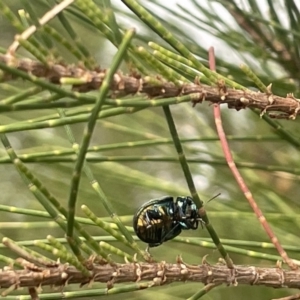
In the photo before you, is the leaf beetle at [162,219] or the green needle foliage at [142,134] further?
the leaf beetle at [162,219]

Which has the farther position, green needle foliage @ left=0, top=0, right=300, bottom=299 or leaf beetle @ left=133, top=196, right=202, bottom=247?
leaf beetle @ left=133, top=196, right=202, bottom=247

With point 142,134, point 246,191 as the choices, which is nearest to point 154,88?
point 246,191

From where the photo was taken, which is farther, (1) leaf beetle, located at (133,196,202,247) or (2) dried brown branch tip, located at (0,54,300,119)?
(1) leaf beetle, located at (133,196,202,247)

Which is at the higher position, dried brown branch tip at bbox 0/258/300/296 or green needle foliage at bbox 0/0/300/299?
green needle foliage at bbox 0/0/300/299

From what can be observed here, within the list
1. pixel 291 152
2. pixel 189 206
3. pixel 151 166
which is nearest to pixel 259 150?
pixel 291 152

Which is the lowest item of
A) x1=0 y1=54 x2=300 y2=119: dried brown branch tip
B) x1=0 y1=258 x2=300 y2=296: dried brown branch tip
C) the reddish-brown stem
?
x1=0 y1=258 x2=300 y2=296: dried brown branch tip

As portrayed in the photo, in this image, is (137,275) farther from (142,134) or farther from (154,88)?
(142,134)

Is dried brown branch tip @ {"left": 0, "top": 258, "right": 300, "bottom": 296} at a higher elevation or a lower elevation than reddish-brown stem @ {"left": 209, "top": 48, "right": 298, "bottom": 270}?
lower
